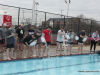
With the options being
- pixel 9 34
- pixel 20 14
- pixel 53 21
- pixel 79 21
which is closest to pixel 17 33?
pixel 20 14

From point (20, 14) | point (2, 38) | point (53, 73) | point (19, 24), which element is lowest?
point (53, 73)

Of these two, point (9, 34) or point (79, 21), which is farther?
point (79, 21)

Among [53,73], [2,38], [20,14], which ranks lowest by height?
[53,73]

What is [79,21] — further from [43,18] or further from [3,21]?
[3,21]

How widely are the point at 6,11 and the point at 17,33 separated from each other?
1.51 meters

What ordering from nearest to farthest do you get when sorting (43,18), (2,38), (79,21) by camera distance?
(2,38) → (43,18) → (79,21)

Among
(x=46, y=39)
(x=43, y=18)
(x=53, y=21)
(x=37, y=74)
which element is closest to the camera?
(x=37, y=74)

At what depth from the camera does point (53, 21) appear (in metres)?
11.7

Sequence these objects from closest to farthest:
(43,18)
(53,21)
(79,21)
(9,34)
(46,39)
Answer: (9,34), (46,39), (43,18), (53,21), (79,21)

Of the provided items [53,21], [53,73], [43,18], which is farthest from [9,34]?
[53,21]

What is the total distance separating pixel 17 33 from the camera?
29.6ft

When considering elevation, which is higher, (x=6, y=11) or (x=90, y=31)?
(x=6, y=11)

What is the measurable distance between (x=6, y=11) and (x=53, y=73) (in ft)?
17.0

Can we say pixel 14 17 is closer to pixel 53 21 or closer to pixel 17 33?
pixel 17 33
